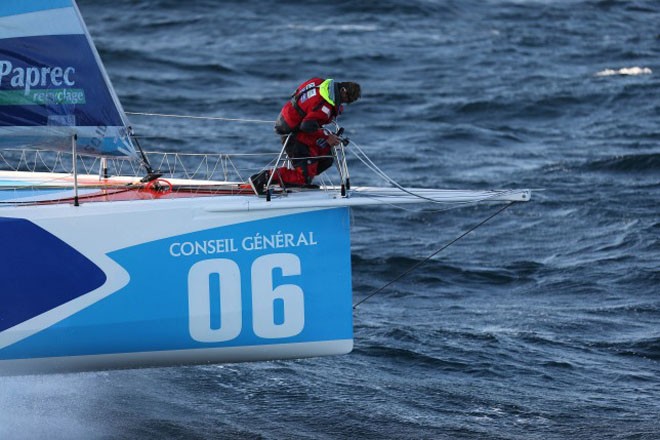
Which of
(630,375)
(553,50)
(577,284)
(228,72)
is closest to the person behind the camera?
(630,375)

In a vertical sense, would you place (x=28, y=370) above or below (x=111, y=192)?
below

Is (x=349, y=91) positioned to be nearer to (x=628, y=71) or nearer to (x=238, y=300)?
(x=238, y=300)

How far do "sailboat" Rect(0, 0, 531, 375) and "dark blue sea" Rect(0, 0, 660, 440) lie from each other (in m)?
0.71

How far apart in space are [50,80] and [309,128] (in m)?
1.66

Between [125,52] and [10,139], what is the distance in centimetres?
1271

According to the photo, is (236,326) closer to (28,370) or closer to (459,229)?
(28,370)

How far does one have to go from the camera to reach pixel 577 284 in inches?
441

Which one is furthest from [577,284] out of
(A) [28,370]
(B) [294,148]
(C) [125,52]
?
(C) [125,52]

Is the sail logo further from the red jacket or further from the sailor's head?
the sailor's head

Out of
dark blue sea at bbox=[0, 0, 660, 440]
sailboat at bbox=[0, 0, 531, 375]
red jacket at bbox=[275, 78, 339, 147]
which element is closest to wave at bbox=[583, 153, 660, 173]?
dark blue sea at bbox=[0, 0, 660, 440]

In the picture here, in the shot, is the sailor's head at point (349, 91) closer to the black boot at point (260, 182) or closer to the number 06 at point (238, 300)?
the black boot at point (260, 182)

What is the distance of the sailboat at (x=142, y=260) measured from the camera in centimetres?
755

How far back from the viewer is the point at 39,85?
7.73 metres

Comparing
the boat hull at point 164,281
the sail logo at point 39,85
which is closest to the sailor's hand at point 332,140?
the boat hull at point 164,281
